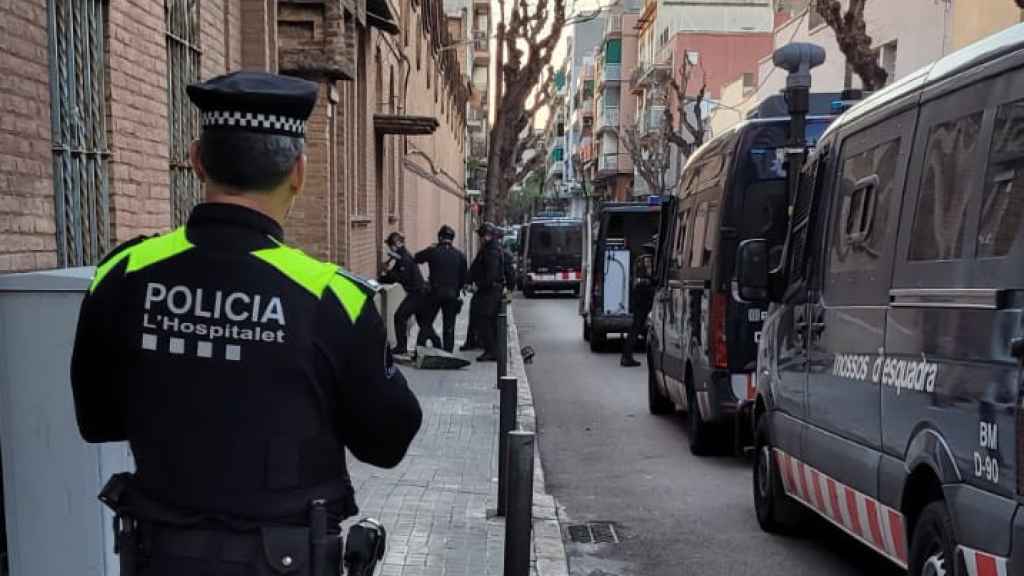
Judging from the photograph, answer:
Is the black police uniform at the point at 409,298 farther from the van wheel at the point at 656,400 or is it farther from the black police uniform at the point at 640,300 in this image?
the van wheel at the point at 656,400

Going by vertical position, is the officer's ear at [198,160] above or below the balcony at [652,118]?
below

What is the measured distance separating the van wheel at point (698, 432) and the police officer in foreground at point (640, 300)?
6.26m

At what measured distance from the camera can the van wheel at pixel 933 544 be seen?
384 centimetres

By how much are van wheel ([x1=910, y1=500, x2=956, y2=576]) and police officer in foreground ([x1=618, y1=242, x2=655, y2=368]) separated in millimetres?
11652

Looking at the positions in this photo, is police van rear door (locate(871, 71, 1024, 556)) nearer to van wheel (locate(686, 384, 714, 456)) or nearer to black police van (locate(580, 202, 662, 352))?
van wheel (locate(686, 384, 714, 456))

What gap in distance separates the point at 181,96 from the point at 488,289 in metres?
8.31

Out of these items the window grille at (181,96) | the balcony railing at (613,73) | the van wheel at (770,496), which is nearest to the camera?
the van wheel at (770,496)

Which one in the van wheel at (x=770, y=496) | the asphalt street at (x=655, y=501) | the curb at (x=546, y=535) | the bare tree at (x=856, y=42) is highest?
the bare tree at (x=856, y=42)

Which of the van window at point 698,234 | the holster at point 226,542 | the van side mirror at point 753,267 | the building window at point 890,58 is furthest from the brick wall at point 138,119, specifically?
the building window at point 890,58

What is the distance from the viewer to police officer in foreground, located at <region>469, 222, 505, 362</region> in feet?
50.9

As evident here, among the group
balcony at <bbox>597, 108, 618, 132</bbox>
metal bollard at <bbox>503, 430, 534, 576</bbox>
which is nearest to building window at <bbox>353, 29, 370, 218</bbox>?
metal bollard at <bbox>503, 430, 534, 576</bbox>

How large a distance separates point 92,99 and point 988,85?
4320 mm

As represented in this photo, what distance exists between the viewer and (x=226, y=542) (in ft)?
7.58

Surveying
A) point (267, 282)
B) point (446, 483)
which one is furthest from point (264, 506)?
point (446, 483)
